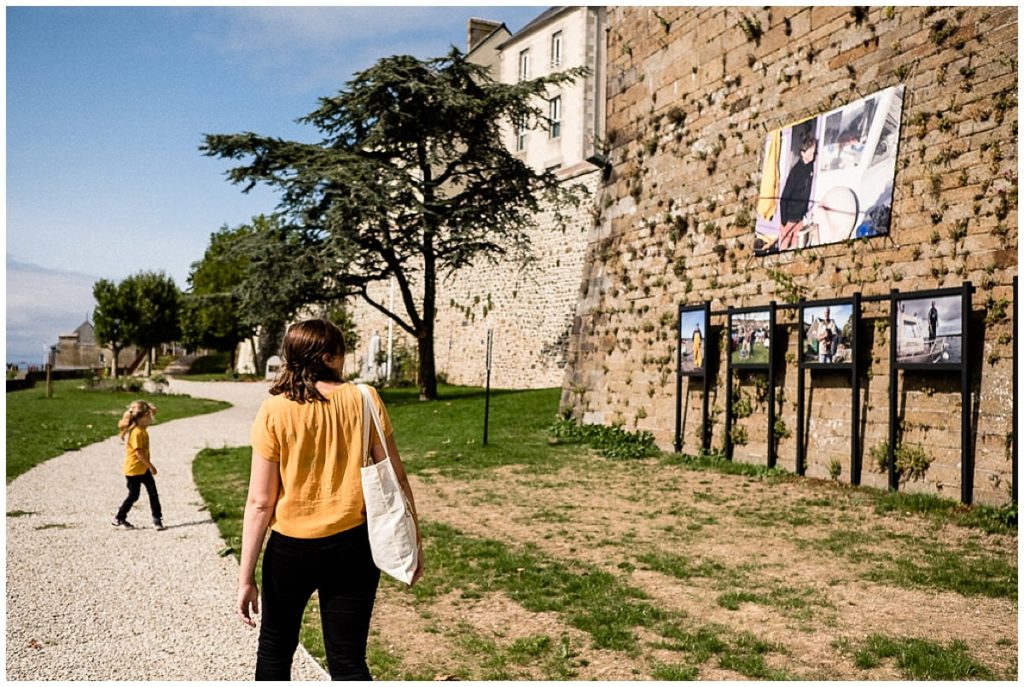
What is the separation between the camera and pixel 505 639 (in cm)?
491

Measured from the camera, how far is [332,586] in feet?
10.2

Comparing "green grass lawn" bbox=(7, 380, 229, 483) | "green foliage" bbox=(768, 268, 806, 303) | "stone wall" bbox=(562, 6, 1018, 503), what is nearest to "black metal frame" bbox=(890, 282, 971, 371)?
"stone wall" bbox=(562, 6, 1018, 503)

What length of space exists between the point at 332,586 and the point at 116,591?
11.6 feet

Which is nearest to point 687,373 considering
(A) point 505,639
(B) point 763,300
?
(B) point 763,300

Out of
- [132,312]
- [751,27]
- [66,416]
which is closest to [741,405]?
[751,27]

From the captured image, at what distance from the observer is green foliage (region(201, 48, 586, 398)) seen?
20219 millimetres

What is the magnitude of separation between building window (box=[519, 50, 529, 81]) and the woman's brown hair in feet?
Answer: 104

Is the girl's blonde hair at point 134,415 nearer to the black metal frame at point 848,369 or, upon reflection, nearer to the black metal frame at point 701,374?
the black metal frame at point 701,374

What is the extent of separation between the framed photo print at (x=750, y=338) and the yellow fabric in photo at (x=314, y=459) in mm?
8480

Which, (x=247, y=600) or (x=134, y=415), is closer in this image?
(x=247, y=600)

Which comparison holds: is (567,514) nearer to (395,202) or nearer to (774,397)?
(774,397)

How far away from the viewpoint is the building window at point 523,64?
33312mm

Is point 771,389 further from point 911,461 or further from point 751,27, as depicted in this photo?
point 751,27

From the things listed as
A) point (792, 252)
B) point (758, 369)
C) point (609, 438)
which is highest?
point (792, 252)
